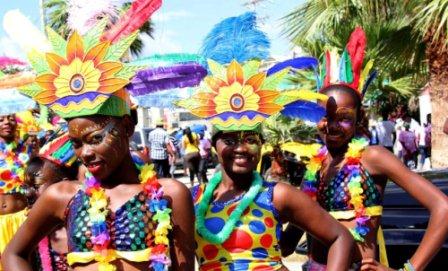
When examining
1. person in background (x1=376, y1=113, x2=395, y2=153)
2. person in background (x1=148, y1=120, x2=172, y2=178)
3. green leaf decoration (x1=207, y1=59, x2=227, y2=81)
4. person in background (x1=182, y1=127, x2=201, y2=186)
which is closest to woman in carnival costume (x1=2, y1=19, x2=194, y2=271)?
green leaf decoration (x1=207, y1=59, x2=227, y2=81)

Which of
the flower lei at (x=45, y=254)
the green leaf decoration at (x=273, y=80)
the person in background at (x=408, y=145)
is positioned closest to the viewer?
the green leaf decoration at (x=273, y=80)

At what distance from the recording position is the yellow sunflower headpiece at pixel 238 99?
272 cm

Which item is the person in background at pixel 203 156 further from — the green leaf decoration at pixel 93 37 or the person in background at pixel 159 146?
the green leaf decoration at pixel 93 37

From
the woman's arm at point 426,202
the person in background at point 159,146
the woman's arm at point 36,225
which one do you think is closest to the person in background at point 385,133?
the person in background at point 159,146

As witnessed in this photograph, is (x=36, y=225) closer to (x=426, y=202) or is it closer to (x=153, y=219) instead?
(x=153, y=219)

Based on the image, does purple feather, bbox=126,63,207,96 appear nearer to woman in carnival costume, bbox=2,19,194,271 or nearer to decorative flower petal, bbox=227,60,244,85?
decorative flower petal, bbox=227,60,244,85

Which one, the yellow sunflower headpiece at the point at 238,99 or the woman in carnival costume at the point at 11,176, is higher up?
the yellow sunflower headpiece at the point at 238,99

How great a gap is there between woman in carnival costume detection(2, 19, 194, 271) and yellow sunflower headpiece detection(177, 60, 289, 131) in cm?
44

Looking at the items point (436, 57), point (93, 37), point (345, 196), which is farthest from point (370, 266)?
point (436, 57)

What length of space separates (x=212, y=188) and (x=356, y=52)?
3.99 feet

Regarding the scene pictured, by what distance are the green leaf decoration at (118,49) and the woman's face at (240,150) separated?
0.60m

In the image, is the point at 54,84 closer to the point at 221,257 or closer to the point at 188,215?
the point at 188,215

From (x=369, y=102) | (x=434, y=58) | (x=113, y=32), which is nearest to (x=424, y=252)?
(x=113, y=32)

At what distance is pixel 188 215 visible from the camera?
7.74 feet
